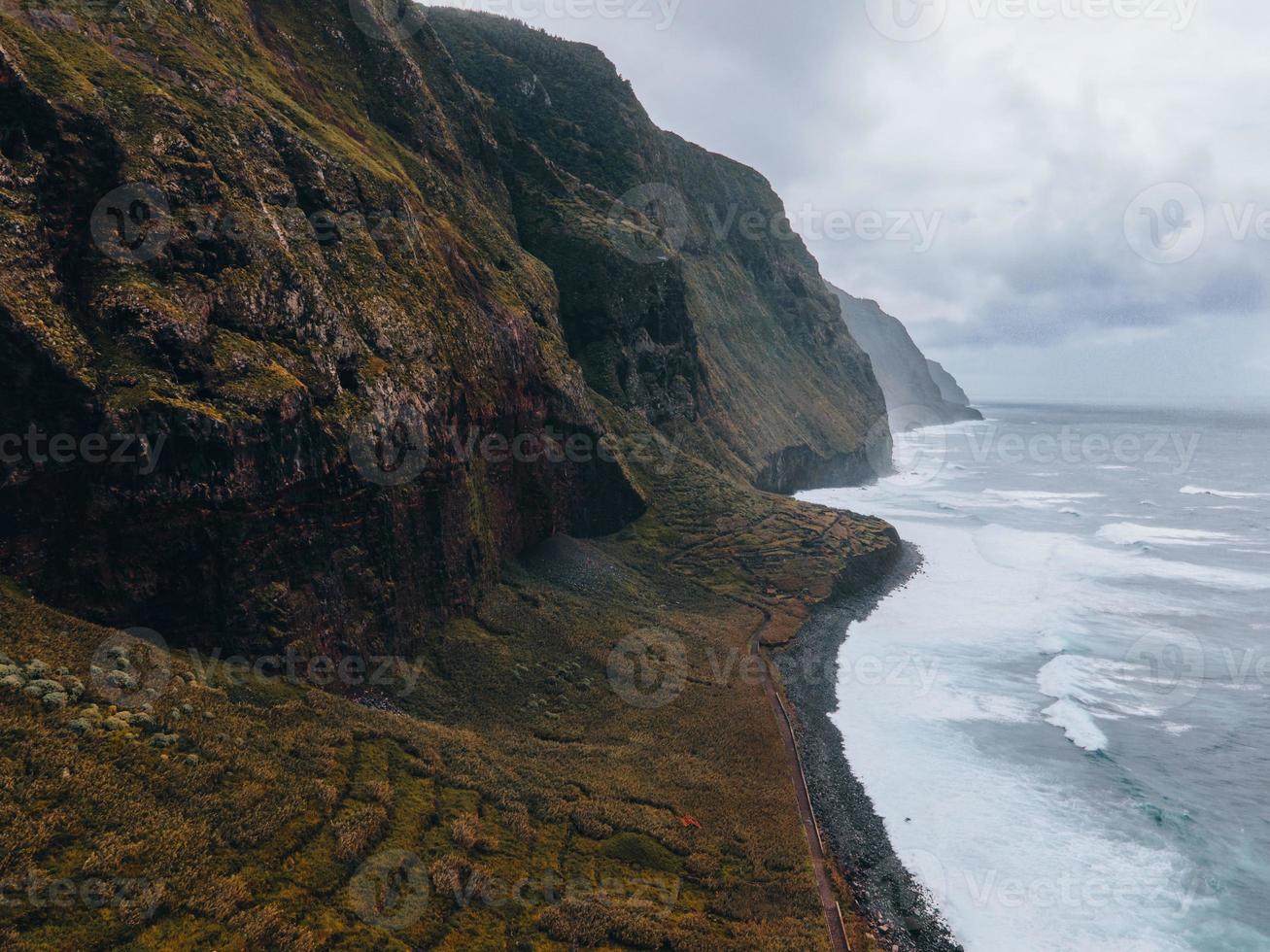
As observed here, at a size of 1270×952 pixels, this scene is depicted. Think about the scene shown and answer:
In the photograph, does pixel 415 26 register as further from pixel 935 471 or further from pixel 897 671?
pixel 935 471

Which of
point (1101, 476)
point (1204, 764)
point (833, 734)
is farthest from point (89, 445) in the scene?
point (1101, 476)

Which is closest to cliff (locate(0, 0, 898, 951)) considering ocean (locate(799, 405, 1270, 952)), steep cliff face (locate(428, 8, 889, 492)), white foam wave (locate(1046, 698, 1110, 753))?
ocean (locate(799, 405, 1270, 952))

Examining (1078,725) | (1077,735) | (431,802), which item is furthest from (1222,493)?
(431,802)

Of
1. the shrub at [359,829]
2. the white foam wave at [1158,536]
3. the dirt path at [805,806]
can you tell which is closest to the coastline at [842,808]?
the dirt path at [805,806]

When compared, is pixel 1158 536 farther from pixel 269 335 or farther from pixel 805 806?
pixel 269 335

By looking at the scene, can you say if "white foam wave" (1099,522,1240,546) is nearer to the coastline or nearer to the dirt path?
the coastline
